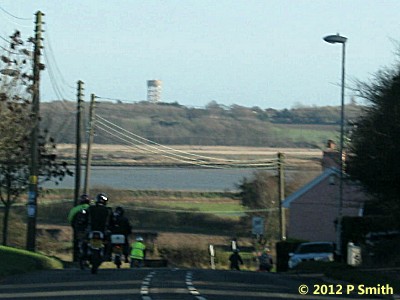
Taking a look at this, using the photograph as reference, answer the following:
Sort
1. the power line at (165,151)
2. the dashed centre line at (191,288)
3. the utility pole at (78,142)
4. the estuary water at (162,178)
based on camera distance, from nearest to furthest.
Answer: the dashed centre line at (191,288) < the utility pole at (78,142) < the power line at (165,151) < the estuary water at (162,178)

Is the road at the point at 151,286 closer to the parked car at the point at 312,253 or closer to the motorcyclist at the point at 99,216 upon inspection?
Result: the motorcyclist at the point at 99,216

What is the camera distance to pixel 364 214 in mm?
40844

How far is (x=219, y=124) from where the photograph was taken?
366 feet

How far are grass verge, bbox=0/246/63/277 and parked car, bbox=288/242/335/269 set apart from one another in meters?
9.50

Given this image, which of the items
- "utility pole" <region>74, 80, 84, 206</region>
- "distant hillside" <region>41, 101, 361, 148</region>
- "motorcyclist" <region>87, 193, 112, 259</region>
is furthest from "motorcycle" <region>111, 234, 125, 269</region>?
"distant hillside" <region>41, 101, 361, 148</region>

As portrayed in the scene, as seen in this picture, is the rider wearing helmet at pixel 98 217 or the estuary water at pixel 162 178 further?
the estuary water at pixel 162 178

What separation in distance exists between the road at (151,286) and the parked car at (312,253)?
510 inches

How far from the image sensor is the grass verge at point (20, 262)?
81.3ft

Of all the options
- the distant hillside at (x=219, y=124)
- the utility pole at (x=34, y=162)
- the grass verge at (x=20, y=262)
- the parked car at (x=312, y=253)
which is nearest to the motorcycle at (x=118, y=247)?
the grass verge at (x=20, y=262)

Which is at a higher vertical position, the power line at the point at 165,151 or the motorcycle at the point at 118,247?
the power line at the point at 165,151

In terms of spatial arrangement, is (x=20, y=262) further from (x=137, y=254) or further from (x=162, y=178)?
(x=162, y=178)

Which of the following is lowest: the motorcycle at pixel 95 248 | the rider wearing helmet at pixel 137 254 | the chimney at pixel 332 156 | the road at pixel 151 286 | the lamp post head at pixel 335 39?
the rider wearing helmet at pixel 137 254

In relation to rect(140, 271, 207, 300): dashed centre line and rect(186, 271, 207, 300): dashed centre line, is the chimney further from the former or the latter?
rect(140, 271, 207, 300): dashed centre line

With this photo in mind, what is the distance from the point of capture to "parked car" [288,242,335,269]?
1459 inches
